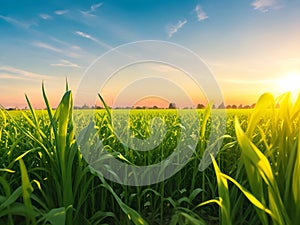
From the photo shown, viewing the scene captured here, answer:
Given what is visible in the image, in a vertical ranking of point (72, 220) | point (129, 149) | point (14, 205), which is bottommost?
point (72, 220)

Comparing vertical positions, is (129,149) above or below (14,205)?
above

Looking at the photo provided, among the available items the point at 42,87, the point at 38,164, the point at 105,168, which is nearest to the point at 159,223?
the point at 105,168

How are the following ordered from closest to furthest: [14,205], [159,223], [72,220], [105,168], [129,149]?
[14,205]
[72,220]
[105,168]
[159,223]
[129,149]

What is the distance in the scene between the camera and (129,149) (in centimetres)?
219

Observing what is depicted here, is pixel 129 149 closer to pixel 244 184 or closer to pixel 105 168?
pixel 105 168

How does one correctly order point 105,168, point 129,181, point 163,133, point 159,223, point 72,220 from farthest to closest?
point 163,133, point 129,181, point 159,223, point 105,168, point 72,220

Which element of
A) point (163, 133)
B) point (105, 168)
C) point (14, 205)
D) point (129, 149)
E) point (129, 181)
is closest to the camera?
point (14, 205)

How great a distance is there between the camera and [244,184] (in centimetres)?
146

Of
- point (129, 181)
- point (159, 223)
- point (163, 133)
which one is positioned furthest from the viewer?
point (163, 133)

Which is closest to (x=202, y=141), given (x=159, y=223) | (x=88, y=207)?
(x=159, y=223)

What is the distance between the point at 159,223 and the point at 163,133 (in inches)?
36.2

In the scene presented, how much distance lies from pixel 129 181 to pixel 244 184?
2.49 ft

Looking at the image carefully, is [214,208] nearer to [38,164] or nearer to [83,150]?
[83,150]

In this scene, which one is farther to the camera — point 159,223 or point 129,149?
point 129,149
